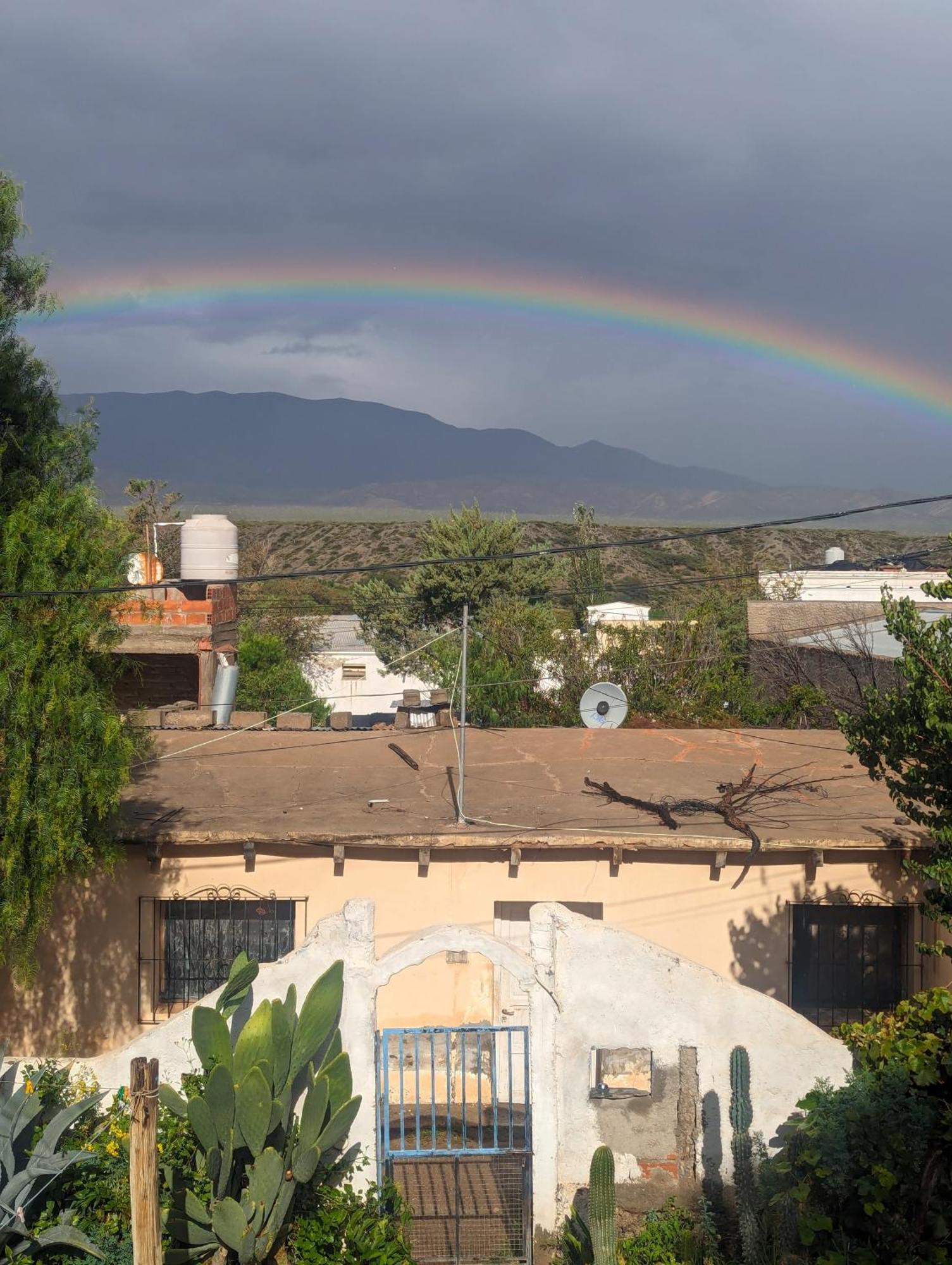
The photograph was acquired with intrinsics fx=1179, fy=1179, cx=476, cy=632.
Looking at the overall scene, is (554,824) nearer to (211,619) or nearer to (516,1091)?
(516,1091)

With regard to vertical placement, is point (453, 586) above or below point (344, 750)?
above

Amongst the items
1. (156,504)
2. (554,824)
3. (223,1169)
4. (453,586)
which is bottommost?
(223,1169)

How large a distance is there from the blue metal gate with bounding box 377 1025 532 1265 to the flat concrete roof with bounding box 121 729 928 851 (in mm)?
2072

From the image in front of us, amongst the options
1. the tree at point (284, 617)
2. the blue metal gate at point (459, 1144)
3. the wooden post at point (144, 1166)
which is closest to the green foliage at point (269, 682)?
the tree at point (284, 617)

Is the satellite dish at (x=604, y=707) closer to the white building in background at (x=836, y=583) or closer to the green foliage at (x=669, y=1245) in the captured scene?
the green foliage at (x=669, y=1245)

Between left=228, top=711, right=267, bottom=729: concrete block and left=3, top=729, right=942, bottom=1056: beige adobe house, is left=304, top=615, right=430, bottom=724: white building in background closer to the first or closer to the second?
left=228, top=711, right=267, bottom=729: concrete block

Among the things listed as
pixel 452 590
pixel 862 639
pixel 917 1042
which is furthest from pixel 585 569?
pixel 917 1042

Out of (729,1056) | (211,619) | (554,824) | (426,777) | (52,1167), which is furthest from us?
(211,619)

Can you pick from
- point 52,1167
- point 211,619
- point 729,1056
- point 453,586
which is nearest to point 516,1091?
point 729,1056

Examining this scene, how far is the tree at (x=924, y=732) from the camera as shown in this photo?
24.6 ft

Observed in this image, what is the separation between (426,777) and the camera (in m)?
13.4

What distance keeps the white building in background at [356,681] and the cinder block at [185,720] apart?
2062 cm

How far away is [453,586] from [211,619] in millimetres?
26945

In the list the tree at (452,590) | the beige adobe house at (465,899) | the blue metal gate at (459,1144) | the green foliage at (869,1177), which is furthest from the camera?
the tree at (452,590)
